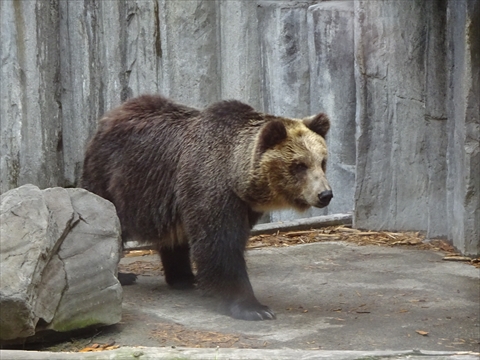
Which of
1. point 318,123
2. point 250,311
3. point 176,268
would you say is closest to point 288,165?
point 318,123

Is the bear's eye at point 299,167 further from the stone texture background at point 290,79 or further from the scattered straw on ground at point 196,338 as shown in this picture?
the stone texture background at point 290,79

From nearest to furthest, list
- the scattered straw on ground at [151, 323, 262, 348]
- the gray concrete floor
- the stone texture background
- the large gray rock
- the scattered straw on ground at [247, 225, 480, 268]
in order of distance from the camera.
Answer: the large gray rock < the scattered straw on ground at [151, 323, 262, 348] < the gray concrete floor < the stone texture background < the scattered straw on ground at [247, 225, 480, 268]

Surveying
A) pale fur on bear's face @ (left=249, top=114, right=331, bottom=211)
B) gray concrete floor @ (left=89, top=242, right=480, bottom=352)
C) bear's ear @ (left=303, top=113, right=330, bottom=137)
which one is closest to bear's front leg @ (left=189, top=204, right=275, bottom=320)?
gray concrete floor @ (left=89, top=242, right=480, bottom=352)

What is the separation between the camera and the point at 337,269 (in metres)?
7.20

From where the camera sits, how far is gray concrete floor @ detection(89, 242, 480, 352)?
206 inches

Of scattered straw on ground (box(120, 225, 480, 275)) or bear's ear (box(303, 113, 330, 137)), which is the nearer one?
bear's ear (box(303, 113, 330, 137))

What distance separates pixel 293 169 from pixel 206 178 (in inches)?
23.6

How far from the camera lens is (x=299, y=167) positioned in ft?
19.5

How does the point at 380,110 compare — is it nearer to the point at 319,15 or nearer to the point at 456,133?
the point at 456,133

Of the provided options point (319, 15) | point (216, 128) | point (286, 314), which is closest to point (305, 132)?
point (216, 128)

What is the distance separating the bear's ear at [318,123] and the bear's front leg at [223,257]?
818 mm

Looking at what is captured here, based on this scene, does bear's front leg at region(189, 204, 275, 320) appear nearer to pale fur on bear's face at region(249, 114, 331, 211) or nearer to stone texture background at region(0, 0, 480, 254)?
pale fur on bear's face at region(249, 114, 331, 211)

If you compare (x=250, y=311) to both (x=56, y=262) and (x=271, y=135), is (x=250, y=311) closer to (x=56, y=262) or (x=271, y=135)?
(x=271, y=135)

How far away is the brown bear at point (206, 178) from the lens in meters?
5.94
